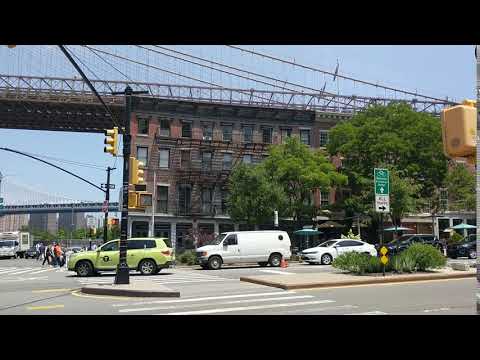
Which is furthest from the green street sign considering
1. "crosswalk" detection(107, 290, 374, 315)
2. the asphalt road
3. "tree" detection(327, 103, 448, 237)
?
"tree" detection(327, 103, 448, 237)

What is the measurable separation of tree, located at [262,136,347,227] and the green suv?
18439 mm

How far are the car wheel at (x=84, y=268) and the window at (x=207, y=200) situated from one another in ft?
82.2

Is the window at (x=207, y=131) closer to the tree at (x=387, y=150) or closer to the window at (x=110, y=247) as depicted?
the tree at (x=387, y=150)

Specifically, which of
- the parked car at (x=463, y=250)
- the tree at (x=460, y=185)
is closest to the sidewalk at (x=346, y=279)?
the parked car at (x=463, y=250)

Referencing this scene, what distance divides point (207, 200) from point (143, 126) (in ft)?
29.8

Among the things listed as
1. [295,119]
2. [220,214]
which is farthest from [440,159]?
[220,214]

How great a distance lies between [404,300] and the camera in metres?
13.4

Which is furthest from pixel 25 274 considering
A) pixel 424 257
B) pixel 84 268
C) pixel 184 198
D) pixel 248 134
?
pixel 248 134

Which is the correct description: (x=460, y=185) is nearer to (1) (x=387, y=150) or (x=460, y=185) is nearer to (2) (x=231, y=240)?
(1) (x=387, y=150)

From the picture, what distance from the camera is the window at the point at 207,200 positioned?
4909 centimetres

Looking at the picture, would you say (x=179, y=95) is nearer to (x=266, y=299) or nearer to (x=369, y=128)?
(x=369, y=128)

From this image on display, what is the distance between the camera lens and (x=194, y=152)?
4897 cm
